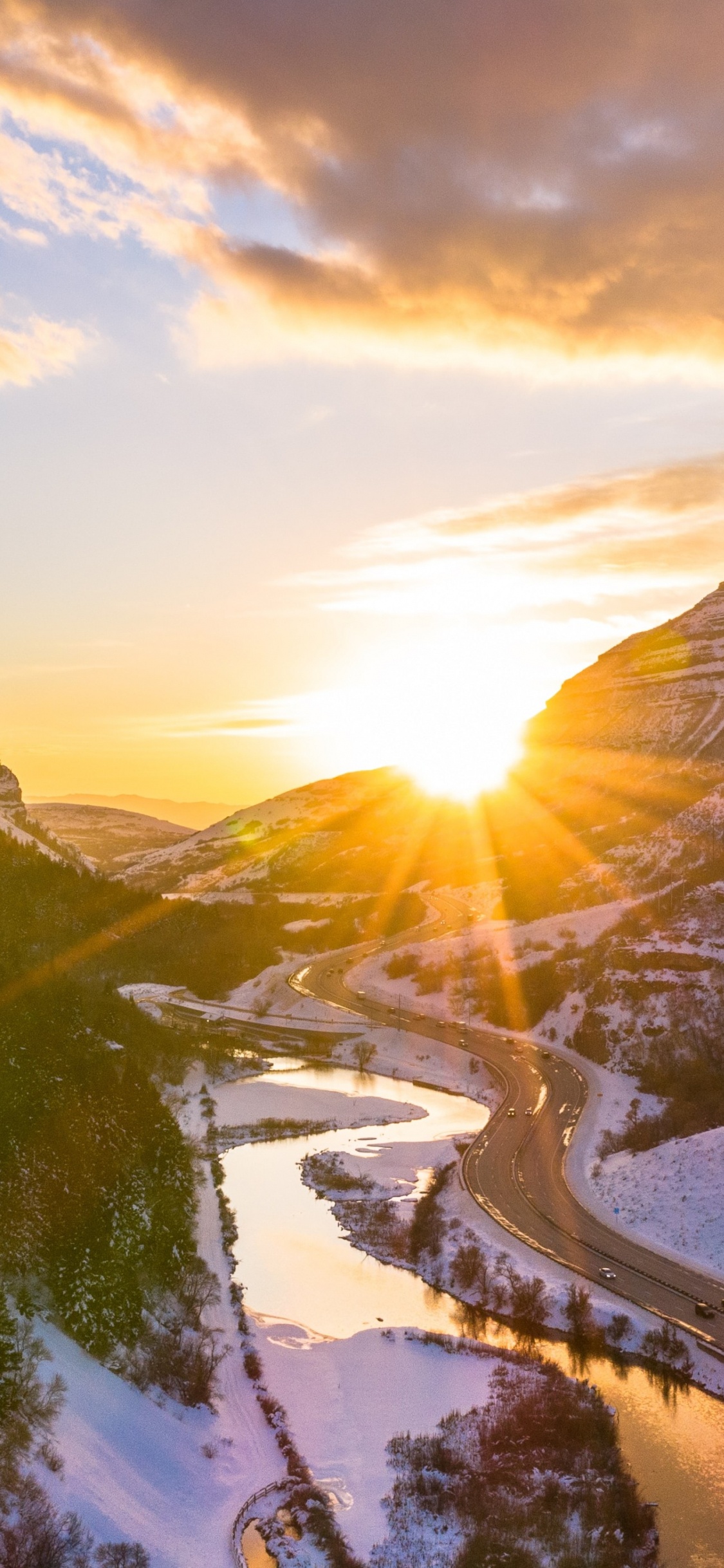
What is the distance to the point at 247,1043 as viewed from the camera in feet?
394

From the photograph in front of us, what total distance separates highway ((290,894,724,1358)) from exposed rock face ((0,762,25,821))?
2340 inches

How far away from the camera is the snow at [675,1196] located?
56.5m

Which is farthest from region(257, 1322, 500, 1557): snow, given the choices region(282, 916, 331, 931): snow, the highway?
region(282, 916, 331, 931): snow

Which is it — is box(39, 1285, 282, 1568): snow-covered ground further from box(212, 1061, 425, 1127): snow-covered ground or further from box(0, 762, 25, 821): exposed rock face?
box(0, 762, 25, 821): exposed rock face

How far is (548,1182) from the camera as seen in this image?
67.4 metres

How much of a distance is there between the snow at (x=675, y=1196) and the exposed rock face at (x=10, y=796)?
332ft

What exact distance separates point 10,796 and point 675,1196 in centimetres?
11576

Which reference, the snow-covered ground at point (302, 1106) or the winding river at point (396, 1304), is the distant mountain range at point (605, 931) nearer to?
the winding river at point (396, 1304)

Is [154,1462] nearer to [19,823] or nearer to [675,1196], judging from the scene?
[675,1196]

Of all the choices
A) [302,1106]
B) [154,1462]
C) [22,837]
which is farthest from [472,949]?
[154,1462]

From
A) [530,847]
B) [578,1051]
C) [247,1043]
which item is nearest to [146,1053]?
[247,1043]

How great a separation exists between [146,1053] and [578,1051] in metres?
44.9

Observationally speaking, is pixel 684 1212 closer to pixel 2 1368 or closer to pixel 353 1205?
pixel 353 1205

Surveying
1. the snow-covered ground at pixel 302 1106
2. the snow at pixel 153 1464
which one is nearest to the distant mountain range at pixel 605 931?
the snow-covered ground at pixel 302 1106
